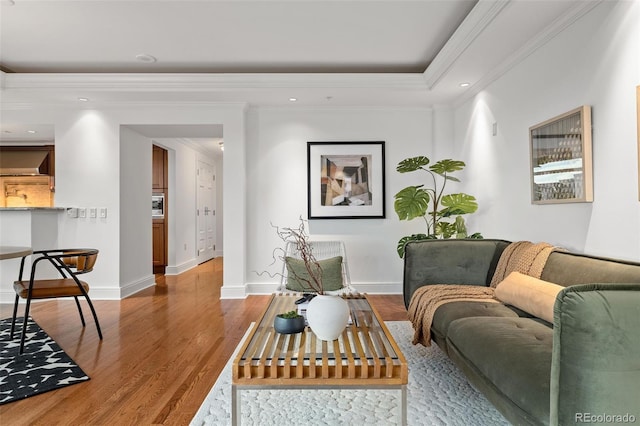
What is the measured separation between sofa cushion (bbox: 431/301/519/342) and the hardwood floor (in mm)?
1379

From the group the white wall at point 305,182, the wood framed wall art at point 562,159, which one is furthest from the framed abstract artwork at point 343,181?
the wood framed wall art at point 562,159

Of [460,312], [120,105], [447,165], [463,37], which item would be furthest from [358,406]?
[120,105]

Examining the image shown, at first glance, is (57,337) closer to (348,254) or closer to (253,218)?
(253,218)

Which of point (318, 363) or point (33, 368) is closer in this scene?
point (318, 363)

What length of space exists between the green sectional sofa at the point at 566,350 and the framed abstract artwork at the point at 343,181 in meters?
2.75

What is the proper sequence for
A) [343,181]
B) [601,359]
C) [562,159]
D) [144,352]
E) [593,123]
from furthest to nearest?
[343,181]
[144,352]
[562,159]
[593,123]
[601,359]

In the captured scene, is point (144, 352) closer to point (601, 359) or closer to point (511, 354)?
point (511, 354)

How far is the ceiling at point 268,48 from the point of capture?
2982 mm

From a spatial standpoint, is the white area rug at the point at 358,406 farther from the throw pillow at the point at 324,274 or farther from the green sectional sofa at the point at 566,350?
the throw pillow at the point at 324,274

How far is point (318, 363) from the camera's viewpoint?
1649 millimetres

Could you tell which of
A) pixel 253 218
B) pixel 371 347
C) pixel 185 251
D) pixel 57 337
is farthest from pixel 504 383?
pixel 185 251

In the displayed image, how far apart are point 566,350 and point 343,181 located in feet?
12.7

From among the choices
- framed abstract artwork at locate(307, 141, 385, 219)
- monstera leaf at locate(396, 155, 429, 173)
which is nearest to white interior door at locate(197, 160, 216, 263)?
framed abstract artwork at locate(307, 141, 385, 219)

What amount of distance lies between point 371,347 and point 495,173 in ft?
9.04
